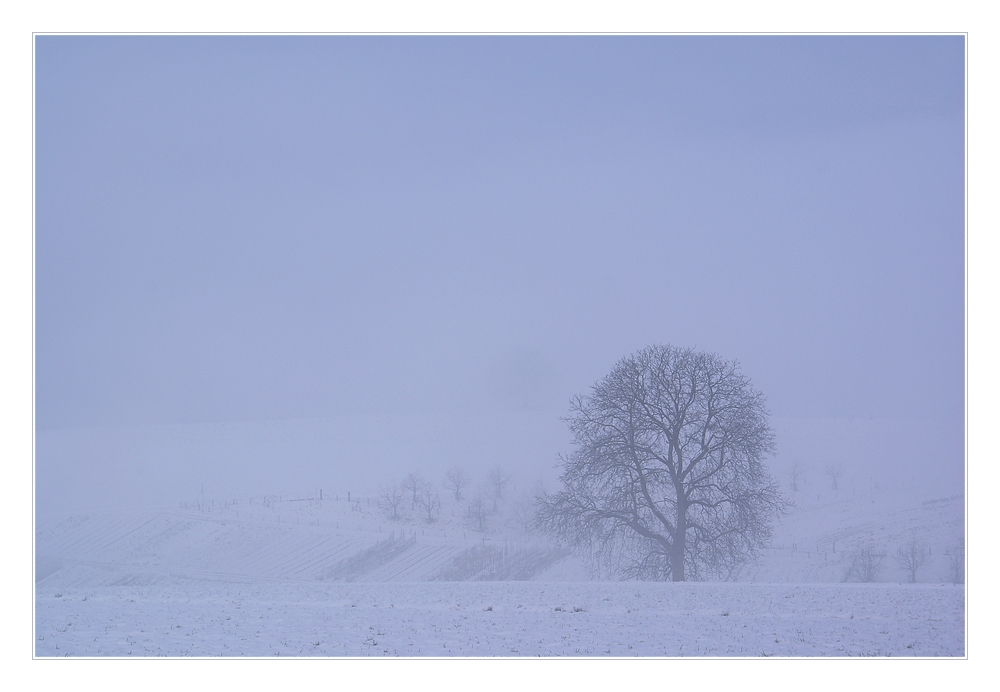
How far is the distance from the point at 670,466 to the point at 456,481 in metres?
24.2

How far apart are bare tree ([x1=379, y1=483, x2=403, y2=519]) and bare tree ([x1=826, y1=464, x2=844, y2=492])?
23.1 meters

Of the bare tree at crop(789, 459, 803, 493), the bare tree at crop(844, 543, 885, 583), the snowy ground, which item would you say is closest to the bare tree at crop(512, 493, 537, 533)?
the bare tree at crop(844, 543, 885, 583)

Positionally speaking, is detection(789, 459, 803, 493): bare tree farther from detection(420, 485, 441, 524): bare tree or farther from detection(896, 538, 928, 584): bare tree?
Result: detection(420, 485, 441, 524): bare tree

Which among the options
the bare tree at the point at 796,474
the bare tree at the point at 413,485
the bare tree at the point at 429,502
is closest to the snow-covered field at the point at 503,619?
the bare tree at the point at 429,502

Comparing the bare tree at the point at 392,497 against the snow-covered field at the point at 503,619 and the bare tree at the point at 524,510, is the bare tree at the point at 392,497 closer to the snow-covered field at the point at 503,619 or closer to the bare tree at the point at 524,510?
the bare tree at the point at 524,510

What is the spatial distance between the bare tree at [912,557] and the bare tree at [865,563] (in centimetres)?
71

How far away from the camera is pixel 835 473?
4388cm

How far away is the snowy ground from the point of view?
41.8 feet

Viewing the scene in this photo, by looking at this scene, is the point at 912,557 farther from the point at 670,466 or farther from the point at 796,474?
the point at 670,466

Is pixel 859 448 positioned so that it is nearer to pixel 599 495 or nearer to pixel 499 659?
pixel 599 495

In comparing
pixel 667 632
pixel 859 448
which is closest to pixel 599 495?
pixel 667 632

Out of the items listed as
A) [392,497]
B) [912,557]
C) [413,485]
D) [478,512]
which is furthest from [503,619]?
[413,485]

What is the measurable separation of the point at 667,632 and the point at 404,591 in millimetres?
6515

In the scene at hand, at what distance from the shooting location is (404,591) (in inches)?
688
